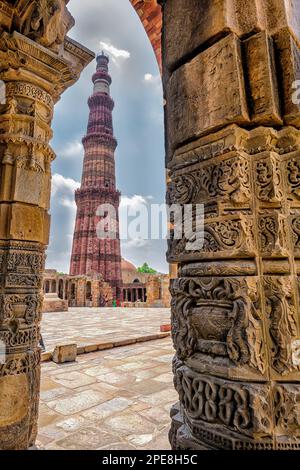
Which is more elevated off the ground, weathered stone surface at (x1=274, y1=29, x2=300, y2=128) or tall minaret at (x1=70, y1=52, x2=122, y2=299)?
tall minaret at (x1=70, y1=52, x2=122, y2=299)

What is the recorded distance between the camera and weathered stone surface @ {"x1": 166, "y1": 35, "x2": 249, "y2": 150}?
1.07 meters

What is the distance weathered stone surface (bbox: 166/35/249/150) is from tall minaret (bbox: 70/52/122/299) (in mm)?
24651

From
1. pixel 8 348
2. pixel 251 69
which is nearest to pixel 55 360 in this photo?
pixel 8 348

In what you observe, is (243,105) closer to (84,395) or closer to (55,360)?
(84,395)

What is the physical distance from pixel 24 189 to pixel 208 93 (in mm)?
1412

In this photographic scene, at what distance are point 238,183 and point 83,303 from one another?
63.7 ft

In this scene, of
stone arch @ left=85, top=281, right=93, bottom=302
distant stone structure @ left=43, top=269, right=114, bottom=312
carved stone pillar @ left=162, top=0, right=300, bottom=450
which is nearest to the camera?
carved stone pillar @ left=162, top=0, right=300, bottom=450

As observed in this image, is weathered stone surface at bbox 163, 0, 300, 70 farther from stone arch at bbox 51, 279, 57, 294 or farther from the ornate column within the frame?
stone arch at bbox 51, 279, 57, 294

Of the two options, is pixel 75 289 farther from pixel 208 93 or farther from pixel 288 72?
pixel 288 72

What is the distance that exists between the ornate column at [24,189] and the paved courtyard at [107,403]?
0.34m

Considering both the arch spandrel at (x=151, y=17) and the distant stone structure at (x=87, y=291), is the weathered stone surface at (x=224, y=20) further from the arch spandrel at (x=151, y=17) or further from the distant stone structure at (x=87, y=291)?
the distant stone structure at (x=87, y=291)

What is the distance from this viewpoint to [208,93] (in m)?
1.15

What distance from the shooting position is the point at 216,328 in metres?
0.98

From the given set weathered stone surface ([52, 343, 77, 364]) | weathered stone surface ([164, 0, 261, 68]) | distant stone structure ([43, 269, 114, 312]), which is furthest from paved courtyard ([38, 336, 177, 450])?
distant stone structure ([43, 269, 114, 312])
